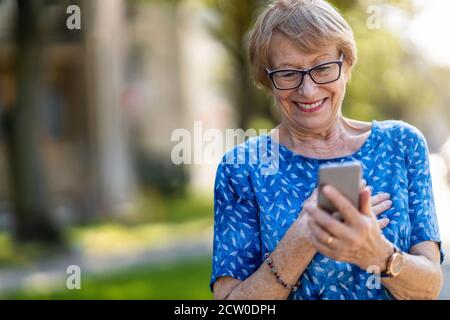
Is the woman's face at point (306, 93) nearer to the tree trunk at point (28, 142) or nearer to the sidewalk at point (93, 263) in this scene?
the sidewalk at point (93, 263)

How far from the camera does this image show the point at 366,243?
77.6 inches

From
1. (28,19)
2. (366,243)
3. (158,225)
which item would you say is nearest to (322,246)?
(366,243)

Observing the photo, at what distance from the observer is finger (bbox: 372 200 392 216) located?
228cm

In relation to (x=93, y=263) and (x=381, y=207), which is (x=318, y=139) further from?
(x=93, y=263)

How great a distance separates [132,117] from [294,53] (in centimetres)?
1893

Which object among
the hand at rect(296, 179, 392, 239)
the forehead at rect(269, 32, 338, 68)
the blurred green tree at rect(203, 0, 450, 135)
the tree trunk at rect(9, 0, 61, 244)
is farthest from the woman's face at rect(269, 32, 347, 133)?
the tree trunk at rect(9, 0, 61, 244)

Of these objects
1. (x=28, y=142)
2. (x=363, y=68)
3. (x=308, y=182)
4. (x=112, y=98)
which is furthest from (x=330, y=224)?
(x=112, y=98)

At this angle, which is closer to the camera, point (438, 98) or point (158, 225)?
point (438, 98)

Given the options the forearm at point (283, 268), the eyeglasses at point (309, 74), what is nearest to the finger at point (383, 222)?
the forearm at point (283, 268)

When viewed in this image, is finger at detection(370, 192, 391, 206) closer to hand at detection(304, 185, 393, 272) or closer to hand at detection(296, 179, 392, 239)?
hand at detection(296, 179, 392, 239)

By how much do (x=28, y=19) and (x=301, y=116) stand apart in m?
9.61

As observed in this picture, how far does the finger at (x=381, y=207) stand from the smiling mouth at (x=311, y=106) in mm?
341

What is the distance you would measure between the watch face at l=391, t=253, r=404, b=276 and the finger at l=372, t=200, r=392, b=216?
0.19m
